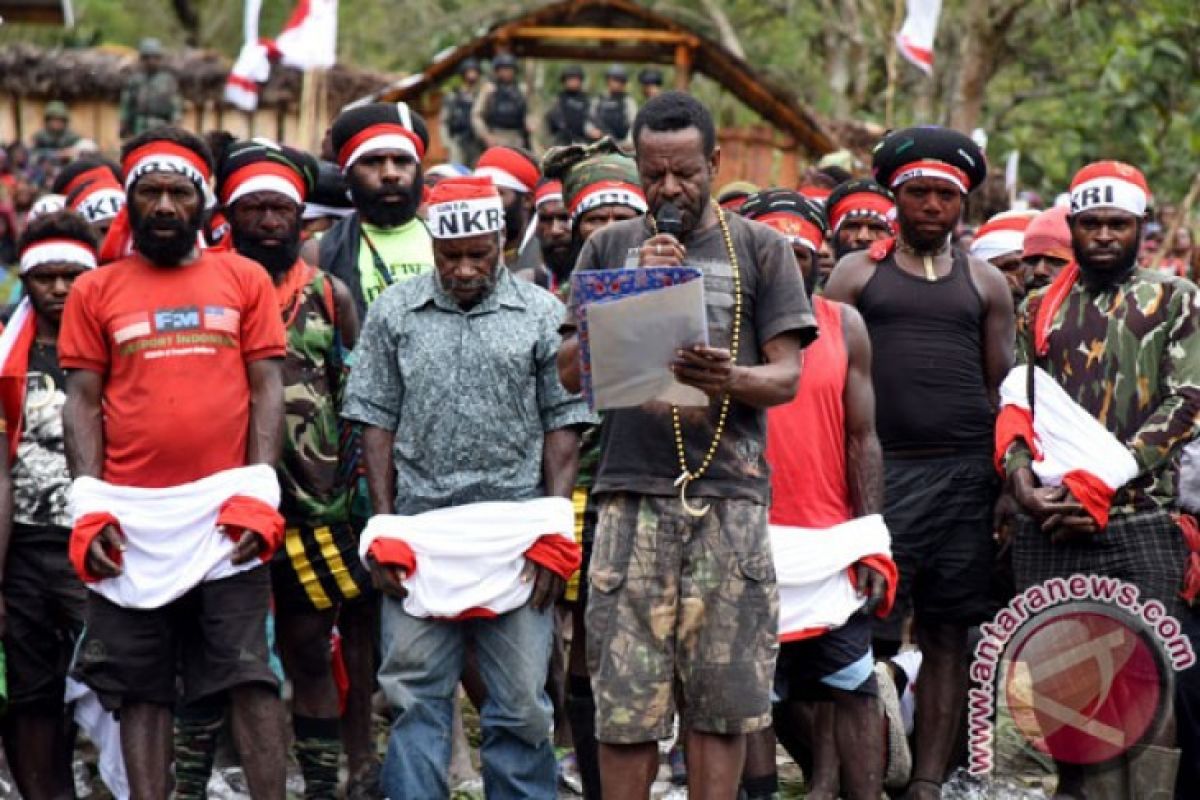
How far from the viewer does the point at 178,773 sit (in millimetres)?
7086

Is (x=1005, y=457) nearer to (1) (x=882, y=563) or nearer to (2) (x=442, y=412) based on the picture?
(1) (x=882, y=563)

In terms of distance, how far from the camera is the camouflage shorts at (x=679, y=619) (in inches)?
233

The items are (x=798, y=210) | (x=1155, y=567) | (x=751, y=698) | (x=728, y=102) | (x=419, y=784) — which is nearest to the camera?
(x=751, y=698)

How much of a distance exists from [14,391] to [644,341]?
2891 mm

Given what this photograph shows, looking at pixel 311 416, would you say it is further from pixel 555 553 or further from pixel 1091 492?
pixel 1091 492

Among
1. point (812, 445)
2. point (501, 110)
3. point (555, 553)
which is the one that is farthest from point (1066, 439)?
point (501, 110)

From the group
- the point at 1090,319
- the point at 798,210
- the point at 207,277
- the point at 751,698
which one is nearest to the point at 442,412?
the point at 207,277

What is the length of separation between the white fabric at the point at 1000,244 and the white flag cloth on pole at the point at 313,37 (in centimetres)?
869

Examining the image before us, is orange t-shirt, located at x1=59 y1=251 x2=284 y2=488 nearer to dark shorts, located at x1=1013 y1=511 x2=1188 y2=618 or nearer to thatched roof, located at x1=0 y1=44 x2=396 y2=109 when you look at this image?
dark shorts, located at x1=1013 y1=511 x2=1188 y2=618

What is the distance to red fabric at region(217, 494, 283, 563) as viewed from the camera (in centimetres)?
677

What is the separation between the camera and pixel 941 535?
26.2ft

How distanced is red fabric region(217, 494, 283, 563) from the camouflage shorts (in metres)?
1.40

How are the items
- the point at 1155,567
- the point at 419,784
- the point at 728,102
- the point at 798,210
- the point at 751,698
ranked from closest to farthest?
the point at 751,698
the point at 419,784
the point at 1155,567
the point at 798,210
the point at 728,102

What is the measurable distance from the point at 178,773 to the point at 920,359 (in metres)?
3.18
